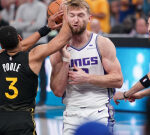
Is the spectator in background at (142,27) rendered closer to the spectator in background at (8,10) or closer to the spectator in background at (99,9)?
the spectator in background at (99,9)

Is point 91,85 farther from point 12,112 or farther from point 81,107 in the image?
point 12,112

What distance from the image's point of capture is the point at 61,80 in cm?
570

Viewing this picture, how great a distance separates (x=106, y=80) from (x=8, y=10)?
32.9 ft

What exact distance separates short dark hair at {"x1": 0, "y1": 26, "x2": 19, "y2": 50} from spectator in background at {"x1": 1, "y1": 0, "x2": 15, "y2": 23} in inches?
381

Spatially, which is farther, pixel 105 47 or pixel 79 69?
pixel 105 47

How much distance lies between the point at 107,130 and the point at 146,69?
7540mm

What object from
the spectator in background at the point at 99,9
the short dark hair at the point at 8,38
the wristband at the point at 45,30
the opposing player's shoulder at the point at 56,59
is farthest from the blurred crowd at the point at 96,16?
the short dark hair at the point at 8,38

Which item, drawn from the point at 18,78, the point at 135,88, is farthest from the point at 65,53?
the point at 135,88

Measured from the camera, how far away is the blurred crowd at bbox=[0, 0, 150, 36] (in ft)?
42.5

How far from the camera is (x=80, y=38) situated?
5.82 metres

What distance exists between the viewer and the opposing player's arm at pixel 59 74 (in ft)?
18.6

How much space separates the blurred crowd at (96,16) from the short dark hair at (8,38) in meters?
7.01

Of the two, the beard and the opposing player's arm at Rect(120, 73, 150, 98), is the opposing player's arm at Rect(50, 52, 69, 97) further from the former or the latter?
the opposing player's arm at Rect(120, 73, 150, 98)

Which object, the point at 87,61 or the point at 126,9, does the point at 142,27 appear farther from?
the point at 87,61
